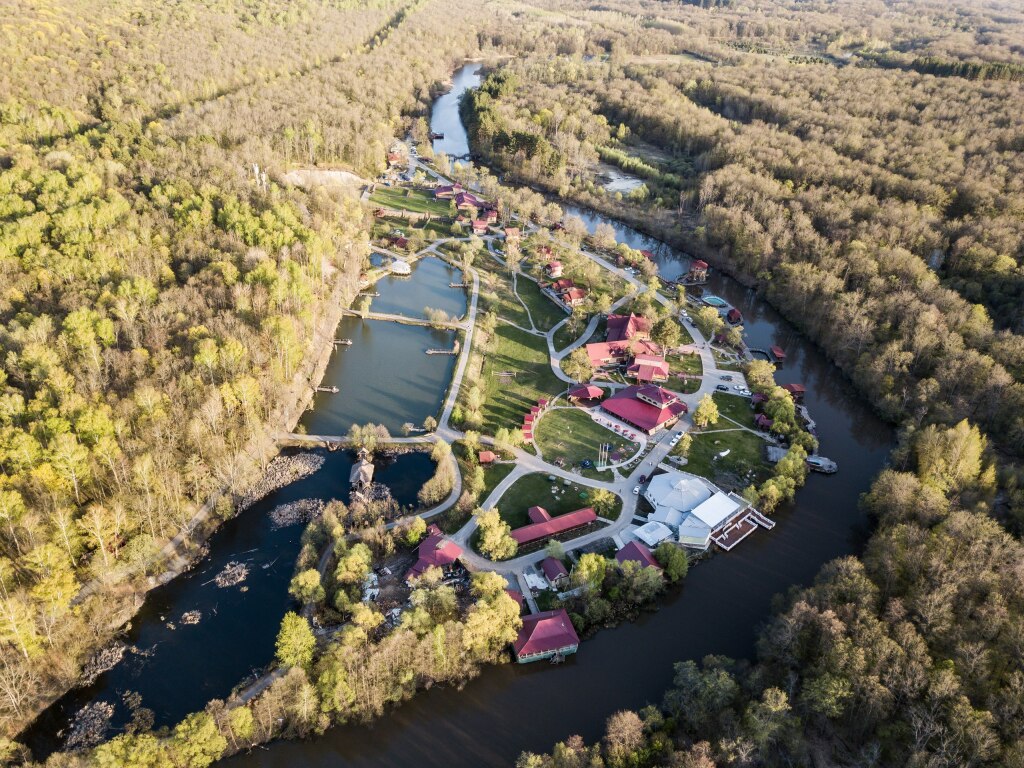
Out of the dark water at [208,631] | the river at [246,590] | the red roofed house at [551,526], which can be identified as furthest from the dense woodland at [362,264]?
the red roofed house at [551,526]

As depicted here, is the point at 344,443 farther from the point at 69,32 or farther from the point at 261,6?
the point at 261,6

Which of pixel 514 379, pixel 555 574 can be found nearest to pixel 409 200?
pixel 514 379

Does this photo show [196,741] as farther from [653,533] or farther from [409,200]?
[409,200]

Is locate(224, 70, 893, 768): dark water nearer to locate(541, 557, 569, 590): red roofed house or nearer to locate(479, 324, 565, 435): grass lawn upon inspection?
locate(541, 557, 569, 590): red roofed house

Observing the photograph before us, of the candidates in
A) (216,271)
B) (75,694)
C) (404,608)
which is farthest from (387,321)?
(75,694)

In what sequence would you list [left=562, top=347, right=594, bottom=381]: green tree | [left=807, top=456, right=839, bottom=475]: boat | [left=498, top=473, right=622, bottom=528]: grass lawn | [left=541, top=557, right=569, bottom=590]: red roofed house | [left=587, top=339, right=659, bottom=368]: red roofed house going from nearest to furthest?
[left=541, top=557, right=569, bottom=590]: red roofed house < [left=498, top=473, right=622, bottom=528]: grass lawn < [left=807, top=456, right=839, bottom=475]: boat < [left=562, top=347, right=594, bottom=381]: green tree < [left=587, top=339, right=659, bottom=368]: red roofed house

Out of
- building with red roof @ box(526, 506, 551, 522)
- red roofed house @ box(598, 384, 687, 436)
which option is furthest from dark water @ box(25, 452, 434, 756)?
red roofed house @ box(598, 384, 687, 436)
